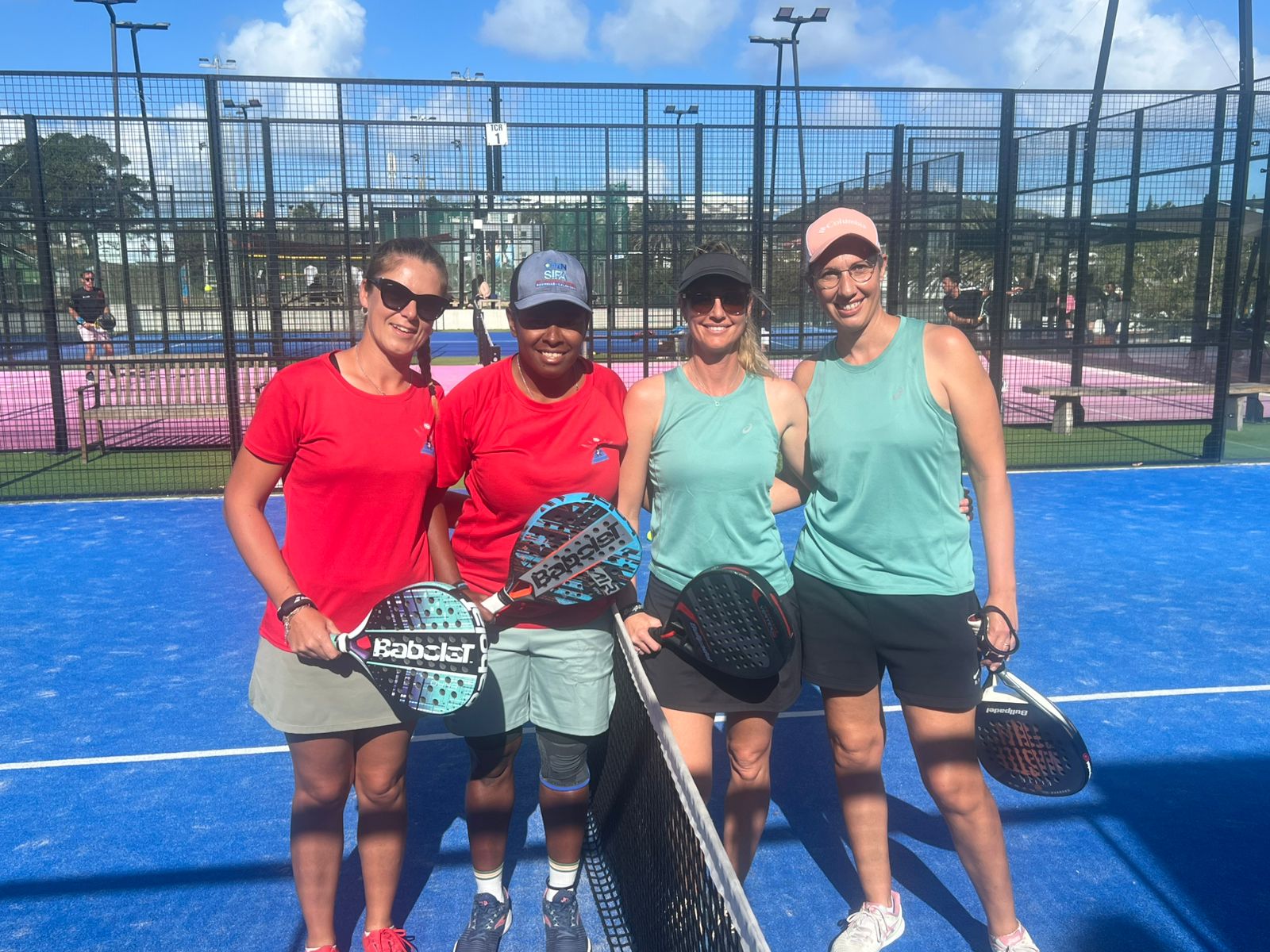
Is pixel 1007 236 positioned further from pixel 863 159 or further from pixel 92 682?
pixel 92 682

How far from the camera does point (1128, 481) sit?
10.0 metres

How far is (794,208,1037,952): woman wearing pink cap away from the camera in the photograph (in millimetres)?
2738

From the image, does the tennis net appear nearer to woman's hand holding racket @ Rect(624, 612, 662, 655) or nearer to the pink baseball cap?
woman's hand holding racket @ Rect(624, 612, 662, 655)

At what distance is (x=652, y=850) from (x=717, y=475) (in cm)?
101

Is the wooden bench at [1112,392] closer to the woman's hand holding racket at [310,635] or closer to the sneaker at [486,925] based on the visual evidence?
the sneaker at [486,925]

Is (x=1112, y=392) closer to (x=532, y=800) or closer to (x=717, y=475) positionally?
(x=532, y=800)

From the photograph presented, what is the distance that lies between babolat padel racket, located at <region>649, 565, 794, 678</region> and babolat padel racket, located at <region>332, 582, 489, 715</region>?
0.52 m

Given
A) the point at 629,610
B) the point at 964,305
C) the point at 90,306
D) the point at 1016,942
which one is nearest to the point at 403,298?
the point at 629,610

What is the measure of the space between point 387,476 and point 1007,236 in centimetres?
899

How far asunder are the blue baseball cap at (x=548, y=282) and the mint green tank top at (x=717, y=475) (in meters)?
0.36

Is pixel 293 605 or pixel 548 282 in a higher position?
pixel 548 282

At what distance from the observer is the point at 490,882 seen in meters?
3.04

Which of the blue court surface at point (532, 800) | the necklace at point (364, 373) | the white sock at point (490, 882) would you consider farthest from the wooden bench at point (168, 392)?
the white sock at point (490, 882)

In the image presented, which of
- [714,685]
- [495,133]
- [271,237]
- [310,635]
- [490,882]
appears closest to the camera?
[310,635]
